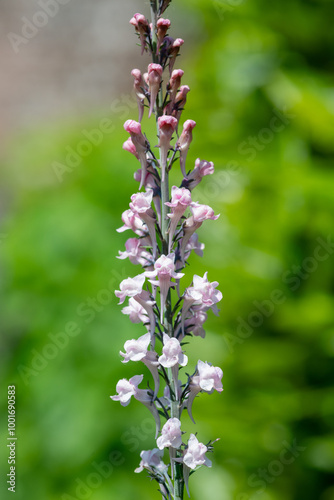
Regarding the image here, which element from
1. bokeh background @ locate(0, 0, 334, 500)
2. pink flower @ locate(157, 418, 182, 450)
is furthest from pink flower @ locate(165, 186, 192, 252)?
bokeh background @ locate(0, 0, 334, 500)

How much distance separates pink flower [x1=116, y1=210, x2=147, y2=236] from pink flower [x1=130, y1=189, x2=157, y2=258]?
0.04 m

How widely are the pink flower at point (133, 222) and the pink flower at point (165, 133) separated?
13cm

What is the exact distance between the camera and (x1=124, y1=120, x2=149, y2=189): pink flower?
5.03 ft

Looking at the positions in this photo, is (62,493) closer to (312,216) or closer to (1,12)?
(312,216)

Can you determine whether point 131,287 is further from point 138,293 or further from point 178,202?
A: point 178,202

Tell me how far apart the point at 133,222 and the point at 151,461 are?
63 cm

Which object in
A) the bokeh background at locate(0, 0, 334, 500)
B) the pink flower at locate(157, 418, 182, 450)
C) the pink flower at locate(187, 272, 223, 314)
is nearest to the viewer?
the pink flower at locate(157, 418, 182, 450)

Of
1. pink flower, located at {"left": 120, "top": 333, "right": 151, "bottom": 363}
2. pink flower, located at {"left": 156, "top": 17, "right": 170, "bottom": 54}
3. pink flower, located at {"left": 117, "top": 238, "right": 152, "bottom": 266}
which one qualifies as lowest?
pink flower, located at {"left": 120, "top": 333, "right": 151, "bottom": 363}

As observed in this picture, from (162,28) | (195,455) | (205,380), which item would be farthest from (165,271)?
(162,28)

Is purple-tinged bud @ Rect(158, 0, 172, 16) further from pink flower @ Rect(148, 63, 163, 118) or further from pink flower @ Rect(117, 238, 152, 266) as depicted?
pink flower @ Rect(117, 238, 152, 266)

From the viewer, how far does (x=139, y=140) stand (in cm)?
156

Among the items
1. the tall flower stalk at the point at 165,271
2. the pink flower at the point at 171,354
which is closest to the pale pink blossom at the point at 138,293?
the tall flower stalk at the point at 165,271

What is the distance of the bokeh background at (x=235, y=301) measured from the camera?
3807 mm

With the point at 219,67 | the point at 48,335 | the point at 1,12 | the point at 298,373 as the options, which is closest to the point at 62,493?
the point at 48,335
